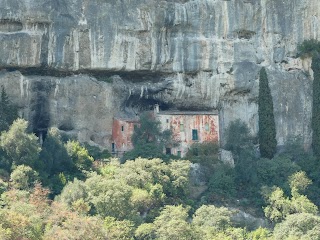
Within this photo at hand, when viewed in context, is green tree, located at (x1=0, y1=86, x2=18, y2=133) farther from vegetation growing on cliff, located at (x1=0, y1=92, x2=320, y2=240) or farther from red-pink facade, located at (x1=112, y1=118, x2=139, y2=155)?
red-pink facade, located at (x1=112, y1=118, x2=139, y2=155)

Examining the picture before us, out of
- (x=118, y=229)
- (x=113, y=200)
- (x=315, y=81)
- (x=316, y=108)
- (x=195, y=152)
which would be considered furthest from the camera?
(x=315, y=81)

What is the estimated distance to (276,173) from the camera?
5216 cm

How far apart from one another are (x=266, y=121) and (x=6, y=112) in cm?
1239

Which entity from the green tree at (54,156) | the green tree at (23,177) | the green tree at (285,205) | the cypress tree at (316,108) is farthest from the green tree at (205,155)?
the green tree at (23,177)

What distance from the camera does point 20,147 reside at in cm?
4900

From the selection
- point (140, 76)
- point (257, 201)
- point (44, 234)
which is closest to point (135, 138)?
point (140, 76)

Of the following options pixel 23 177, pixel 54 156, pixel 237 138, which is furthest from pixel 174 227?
pixel 237 138

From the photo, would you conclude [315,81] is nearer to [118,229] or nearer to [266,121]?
[266,121]

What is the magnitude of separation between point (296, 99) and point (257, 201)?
7.87 metres

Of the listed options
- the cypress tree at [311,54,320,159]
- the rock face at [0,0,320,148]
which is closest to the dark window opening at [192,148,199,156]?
the rock face at [0,0,320,148]

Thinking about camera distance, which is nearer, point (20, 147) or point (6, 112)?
point (20, 147)

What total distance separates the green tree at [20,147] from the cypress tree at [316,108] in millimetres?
13607

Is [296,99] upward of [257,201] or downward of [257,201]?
upward

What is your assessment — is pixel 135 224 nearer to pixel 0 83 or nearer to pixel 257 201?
pixel 257 201
